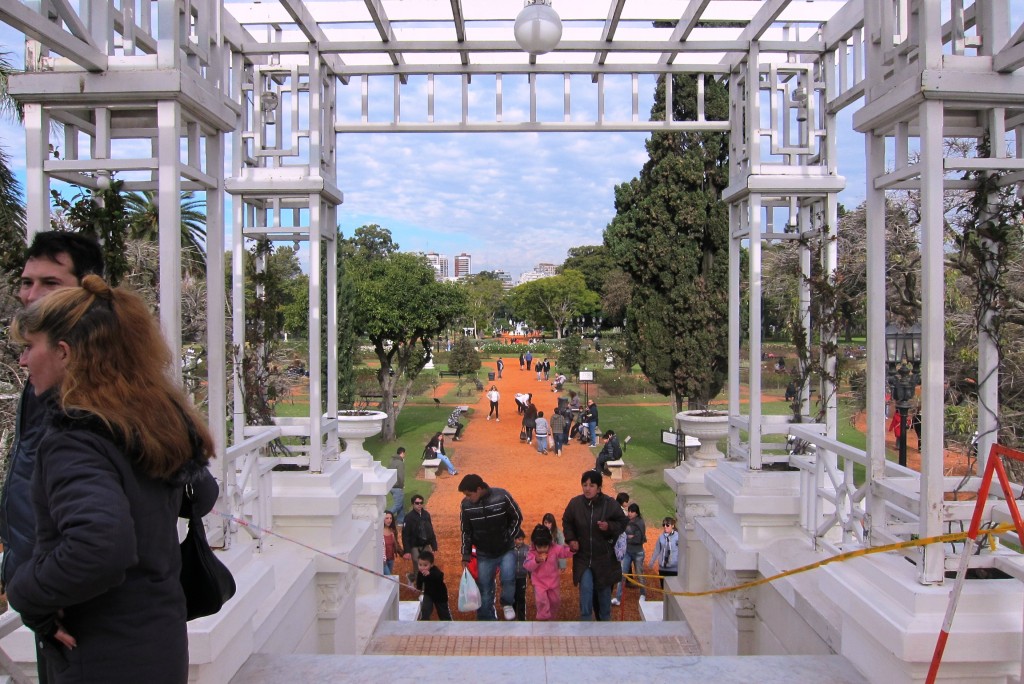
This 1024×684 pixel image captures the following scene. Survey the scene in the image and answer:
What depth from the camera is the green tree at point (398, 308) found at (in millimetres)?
20109

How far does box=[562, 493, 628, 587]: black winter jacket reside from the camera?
6.37 m

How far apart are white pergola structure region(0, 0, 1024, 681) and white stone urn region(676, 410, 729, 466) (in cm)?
42

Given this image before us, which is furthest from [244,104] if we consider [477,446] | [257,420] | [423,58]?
[477,446]

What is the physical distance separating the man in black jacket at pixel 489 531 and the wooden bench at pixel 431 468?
918cm

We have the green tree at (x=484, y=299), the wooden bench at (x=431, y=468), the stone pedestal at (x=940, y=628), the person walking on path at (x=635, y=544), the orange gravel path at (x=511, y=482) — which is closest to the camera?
the stone pedestal at (x=940, y=628)

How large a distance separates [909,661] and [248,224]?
5456mm

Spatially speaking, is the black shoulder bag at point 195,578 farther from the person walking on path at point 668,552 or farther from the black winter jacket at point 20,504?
the person walking on path at point 668,552

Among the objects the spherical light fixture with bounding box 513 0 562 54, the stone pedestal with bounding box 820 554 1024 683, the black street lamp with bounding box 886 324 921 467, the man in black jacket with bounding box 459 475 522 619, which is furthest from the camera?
the black street lamp with bounding box 886 324 921 467

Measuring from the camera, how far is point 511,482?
15.8 meters

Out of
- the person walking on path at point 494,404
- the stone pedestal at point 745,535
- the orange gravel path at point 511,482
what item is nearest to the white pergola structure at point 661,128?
the stone pedestal at point 745,535

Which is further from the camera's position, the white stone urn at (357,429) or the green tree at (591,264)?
the green tree at (591,264)

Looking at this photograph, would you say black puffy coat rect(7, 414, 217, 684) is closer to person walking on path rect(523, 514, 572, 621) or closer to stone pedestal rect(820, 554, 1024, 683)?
stone pedestal rect(820, 554, 1024, 683)

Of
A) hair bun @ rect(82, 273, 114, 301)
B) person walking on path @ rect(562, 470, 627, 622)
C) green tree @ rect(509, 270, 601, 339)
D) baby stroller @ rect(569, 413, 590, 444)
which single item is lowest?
baby stroller @ rect(569, 413, 590, 444)

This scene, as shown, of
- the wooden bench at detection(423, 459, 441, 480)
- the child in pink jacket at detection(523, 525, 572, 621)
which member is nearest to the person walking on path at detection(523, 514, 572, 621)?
the child in pink jacket at detection(523, 525, 572, 621)
